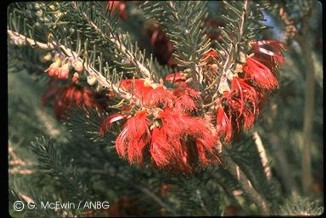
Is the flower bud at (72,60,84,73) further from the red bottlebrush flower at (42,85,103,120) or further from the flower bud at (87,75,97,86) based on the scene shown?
the red bottlebrush flower at (42,85,103,120)

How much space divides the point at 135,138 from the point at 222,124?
0.40ft

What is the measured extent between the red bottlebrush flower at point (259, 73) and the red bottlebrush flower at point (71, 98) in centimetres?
30

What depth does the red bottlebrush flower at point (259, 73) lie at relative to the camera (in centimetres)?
77

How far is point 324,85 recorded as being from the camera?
50.0 inches

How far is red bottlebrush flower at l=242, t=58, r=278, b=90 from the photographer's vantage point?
0.77 metres

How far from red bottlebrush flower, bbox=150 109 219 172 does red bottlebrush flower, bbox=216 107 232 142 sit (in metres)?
0.01

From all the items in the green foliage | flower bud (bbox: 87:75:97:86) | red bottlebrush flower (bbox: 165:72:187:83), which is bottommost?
red bottlebrush flower (bbox: 165:72:187:83)

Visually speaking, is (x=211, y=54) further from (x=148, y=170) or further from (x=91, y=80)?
(x=148, y=170)

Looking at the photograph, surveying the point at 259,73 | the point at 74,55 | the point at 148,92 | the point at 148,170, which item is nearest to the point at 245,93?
the point at 259,73

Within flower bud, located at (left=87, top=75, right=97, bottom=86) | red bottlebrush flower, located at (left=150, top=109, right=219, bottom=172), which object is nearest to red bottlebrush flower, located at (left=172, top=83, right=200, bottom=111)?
red bottlebrush flower, located at (left=150, top=109, right=219, bottom=172)

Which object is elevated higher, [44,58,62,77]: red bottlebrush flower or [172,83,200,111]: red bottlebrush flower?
[44,58,62,77]: red bottlebrush flower

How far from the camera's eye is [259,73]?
2.52ft

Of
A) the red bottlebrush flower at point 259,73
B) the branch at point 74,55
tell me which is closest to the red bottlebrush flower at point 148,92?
the branch at point 74,55

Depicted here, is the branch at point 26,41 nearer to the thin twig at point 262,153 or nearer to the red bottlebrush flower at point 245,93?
the red bottlebrush flower at point 245,93
